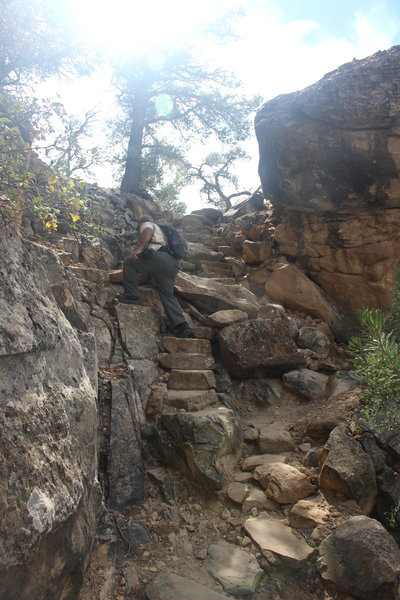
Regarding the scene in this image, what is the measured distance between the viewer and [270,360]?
5.65 metres

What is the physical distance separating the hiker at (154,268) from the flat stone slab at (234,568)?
3.31 m

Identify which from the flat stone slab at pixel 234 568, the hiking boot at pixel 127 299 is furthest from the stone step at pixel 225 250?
the flat stone slab at pixel 234 568

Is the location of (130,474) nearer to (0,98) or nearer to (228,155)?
(0,98)

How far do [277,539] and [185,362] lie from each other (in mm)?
2695

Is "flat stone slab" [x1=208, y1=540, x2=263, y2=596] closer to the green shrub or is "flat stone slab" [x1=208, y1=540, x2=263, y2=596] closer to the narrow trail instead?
the narrow trail

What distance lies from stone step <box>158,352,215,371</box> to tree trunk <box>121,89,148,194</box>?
9603 mm

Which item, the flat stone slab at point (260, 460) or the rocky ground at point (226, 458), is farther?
the flat stone slab at point (260, 460)

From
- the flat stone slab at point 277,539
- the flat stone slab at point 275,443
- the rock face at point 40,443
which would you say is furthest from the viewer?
the flat stone slab at point 275,443

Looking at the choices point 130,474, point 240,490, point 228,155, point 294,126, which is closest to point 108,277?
point 130,474

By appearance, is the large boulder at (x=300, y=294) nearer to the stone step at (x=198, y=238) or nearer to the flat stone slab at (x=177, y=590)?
the stone step at (x=198, y=238)

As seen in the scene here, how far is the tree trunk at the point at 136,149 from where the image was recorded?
1381cm

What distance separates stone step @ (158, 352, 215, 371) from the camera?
17.9ft

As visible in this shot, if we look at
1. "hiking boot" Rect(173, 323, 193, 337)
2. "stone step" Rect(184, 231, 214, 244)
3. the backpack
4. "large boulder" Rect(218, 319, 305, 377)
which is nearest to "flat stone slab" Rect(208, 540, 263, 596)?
"large boulder" Rect(218, 319, 305, 377)

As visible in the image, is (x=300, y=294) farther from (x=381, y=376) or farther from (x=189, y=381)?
(x=381, y=376)
